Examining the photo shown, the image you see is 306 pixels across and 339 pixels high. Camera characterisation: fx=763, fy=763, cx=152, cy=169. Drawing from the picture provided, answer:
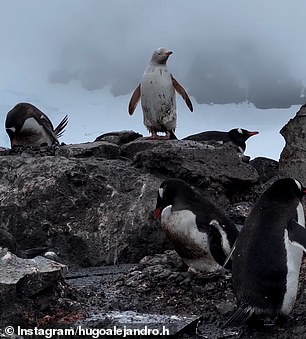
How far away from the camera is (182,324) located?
13.0 ft

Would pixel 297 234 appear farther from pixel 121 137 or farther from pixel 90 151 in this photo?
pixel 121 137

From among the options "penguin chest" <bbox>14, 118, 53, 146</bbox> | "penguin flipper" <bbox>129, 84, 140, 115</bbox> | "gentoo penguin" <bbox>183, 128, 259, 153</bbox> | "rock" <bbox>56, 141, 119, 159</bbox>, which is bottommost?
"rock" <bbox>56, 141, 119, 159</bbox>

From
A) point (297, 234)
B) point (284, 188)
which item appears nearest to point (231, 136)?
point (284, 188)

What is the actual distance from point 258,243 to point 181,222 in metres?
1.14

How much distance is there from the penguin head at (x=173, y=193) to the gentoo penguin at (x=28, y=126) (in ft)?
15.2

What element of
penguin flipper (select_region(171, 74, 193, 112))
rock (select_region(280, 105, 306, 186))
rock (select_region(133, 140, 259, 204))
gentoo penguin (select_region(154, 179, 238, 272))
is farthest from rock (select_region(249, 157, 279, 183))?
gentoo penguin (select_region(154, 179, 238, 272))

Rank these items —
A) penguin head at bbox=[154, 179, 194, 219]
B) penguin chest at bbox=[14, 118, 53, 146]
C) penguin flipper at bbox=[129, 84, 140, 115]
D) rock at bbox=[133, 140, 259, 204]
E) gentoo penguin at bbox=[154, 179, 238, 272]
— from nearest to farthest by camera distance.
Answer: gentoo penguin at bbox=[154, 179, 238, 272] < penguin head at bbox=[154, 179, 194, 219] < rock at bbox=[133, 140, 259, 204] < penguin chest at bbox=[14, 118, 53, 146] < penguin flipper at bbox=[129, 84, 140, 115]

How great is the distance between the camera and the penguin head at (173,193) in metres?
5.32

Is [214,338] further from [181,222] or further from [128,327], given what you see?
[181,222]

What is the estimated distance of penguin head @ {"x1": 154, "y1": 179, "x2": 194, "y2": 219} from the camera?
209 inches

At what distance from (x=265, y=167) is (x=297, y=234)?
7185 millimetres

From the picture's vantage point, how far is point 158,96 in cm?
973

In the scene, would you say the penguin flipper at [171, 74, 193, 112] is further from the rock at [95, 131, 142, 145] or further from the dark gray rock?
the dark gray rock

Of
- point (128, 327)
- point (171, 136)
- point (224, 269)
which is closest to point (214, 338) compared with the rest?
point (128, 327)
